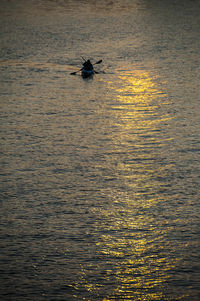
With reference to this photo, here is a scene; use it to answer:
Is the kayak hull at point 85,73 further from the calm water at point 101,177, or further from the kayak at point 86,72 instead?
the calm water at point 101,177

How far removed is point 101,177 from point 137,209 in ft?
4.48

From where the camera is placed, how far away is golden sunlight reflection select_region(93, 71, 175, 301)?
5.67 meters

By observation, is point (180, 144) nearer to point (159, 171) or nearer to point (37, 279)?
point (159, 171)

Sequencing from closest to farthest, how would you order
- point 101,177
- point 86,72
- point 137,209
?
point 137,209
point 101,177
point 86,72

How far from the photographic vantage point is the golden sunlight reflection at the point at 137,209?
5668 mm

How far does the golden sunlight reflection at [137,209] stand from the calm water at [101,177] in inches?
0.7

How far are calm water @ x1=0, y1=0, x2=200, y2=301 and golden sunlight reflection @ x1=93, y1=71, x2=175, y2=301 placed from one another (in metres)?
0.02

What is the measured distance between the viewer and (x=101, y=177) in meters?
8.44

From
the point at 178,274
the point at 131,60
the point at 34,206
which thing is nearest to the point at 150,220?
the point at 178,274

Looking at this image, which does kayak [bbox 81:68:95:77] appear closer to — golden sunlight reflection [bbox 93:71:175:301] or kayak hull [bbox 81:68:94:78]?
kayak hull [bbox 81:68:94:78]

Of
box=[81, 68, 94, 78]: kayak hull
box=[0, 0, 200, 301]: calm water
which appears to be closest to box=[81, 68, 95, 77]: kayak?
box=[81, 68, 94, 78]: kayak hull

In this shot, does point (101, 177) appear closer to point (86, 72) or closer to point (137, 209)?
point (137, 209)

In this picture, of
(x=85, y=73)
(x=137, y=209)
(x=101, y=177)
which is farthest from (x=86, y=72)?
(x=137, y=209)

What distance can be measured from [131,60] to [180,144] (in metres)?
8.88
